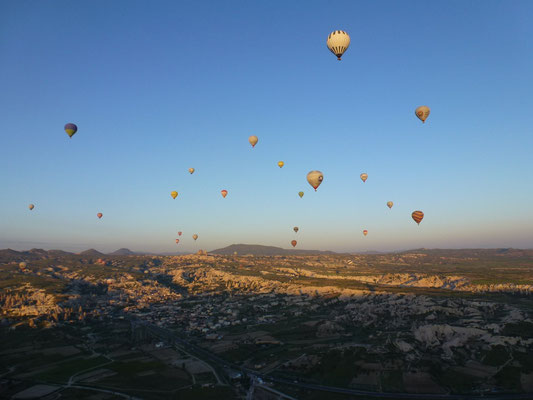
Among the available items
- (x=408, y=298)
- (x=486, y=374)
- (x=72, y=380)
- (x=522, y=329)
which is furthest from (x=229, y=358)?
(x=408, y=298)

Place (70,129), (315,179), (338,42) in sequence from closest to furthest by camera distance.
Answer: (338,42)
(315,179)
(70,129)

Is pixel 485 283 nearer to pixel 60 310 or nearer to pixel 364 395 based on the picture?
pixel 364 395

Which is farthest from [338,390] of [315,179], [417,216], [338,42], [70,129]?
[70,129]

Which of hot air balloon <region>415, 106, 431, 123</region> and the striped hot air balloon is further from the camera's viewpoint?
the striped hot air balloon

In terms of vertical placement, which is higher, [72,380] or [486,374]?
[486,374]

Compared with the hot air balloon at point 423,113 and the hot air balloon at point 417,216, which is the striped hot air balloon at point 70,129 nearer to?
the hot air balloon at point 423,113

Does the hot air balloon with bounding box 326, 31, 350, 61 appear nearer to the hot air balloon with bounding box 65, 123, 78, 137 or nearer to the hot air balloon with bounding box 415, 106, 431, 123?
the hot air balloon with bounding box 415, 106, 431, 123

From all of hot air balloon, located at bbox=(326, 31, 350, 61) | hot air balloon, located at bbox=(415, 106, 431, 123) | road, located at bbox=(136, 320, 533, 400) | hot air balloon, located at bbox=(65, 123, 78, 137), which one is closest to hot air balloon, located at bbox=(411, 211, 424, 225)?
hot air balloon, located at bbox=(415, 106, 431, 123)

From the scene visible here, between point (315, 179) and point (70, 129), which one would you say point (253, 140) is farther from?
point (70, 129)
